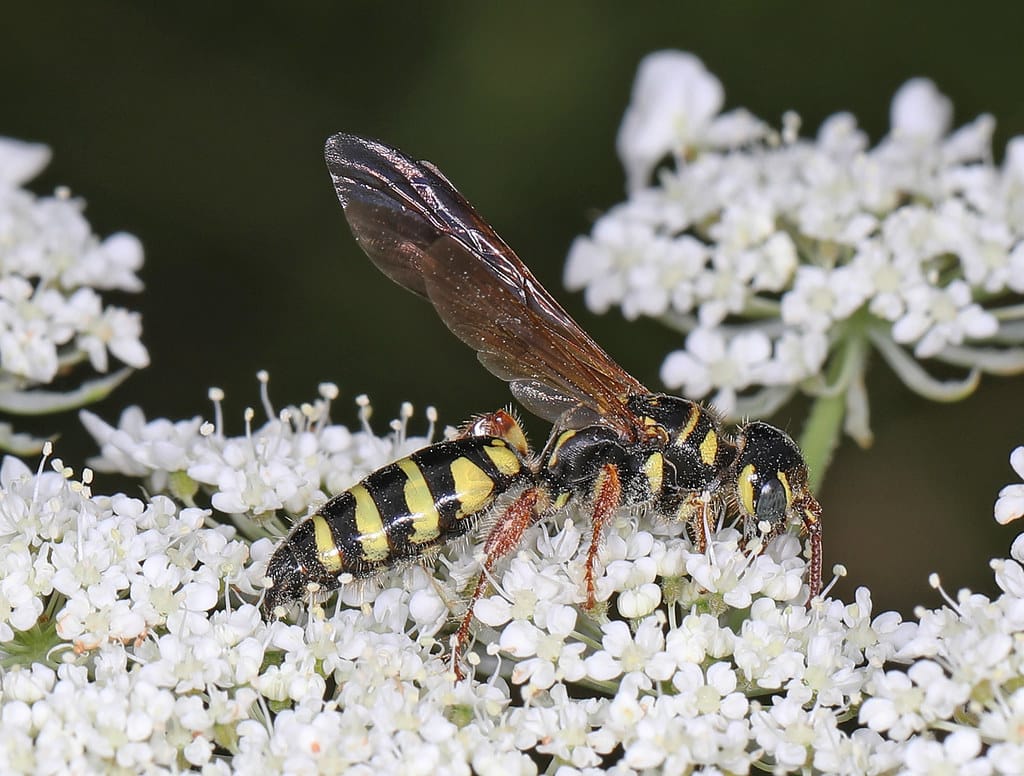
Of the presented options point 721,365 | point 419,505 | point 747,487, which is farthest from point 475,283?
point 721,365

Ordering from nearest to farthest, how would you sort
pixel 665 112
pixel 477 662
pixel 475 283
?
pixel 477 662 < pixel 475 283 < pixel 665 112

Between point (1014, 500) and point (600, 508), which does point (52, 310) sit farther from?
point (1014, 500)

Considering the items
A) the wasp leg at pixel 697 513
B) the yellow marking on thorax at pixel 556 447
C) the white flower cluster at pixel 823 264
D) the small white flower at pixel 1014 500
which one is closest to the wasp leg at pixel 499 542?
the yellow marking on thorax at pixel 556 447

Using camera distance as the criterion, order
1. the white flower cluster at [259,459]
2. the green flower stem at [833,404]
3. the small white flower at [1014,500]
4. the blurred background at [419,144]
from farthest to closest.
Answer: the blurred background at [419,144]
the green flower stem at [833,404]
the white flower cluster at [259,459]
the small white flower at [1014,500]

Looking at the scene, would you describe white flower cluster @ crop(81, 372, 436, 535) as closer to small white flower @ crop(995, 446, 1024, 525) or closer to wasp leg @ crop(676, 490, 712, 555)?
wasp leg @ crop(676, 490, 712, 555)

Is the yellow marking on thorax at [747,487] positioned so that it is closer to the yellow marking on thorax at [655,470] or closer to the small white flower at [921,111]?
the yellow marking on thorax at [655,470]

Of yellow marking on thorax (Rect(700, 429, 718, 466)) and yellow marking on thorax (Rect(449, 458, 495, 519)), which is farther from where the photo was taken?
yellow marking on thorax (Rect(700, 429, 718, 466))

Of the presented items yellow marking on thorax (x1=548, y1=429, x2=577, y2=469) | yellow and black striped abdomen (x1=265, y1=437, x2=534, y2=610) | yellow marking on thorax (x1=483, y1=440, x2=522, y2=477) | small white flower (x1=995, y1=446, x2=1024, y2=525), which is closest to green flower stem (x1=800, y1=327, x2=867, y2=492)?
small white flower (x1=995, y1=446, x2=1024, y2=525)
